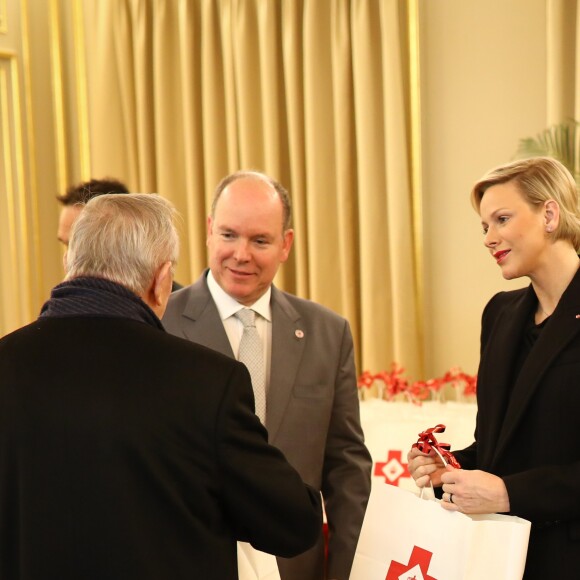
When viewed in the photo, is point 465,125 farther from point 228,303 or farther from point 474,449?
point 474,449

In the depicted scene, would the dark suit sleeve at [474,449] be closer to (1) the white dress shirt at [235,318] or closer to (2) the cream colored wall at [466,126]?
(1) the white dress shirt at [235,318]

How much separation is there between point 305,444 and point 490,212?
82 centimetres

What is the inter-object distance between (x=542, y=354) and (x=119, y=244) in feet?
3.31

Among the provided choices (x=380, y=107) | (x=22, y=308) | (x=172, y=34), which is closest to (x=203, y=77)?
(x=172, y=34)

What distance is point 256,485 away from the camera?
1610 millimetres

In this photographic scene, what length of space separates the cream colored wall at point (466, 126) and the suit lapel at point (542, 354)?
7.59ft

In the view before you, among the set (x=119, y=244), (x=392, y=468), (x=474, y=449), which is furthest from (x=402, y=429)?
A: (x=119, y=244)

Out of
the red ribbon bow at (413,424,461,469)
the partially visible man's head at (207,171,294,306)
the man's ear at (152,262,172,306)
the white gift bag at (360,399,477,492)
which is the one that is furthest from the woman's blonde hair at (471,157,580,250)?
the white gift bag at (360,399,477,492)

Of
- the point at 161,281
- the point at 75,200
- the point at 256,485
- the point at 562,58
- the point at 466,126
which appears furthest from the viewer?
the point at 466,126

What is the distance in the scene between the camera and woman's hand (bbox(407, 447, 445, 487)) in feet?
6.89

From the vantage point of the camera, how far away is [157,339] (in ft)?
5.31

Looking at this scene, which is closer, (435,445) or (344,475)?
(435,445)

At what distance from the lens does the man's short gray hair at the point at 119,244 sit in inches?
65.7

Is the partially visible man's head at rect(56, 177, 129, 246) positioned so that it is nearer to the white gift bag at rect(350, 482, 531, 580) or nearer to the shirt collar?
the shirt collar
